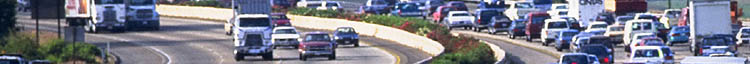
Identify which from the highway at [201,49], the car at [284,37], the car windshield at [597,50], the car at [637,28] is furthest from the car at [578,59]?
the car at [284,37]

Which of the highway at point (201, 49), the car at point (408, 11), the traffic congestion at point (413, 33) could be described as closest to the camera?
the traffic congestion at point (413, 33)

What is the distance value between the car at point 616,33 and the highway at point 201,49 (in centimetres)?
650

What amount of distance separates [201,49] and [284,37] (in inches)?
131

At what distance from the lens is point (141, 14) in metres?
78.5

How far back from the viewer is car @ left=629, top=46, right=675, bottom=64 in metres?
50.8

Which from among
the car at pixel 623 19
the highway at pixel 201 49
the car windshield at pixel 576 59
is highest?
the car at pixel 623 19

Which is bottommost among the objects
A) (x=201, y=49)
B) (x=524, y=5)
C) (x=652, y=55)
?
(x=201, y=49)

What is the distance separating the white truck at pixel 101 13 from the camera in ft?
232

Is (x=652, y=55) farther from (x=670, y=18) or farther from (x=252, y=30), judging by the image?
(x=670, y=18)

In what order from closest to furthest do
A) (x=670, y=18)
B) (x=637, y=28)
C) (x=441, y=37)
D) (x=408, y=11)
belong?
(x=637, y=28), (x=441, y=37), (x=670, y=18), (x=408, y=11)

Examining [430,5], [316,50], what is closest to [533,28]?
[316,50]

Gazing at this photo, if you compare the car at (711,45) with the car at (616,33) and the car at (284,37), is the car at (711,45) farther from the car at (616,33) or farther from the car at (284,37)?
the car at (284,37)

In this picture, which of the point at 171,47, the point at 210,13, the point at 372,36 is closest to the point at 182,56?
the point at 171,47

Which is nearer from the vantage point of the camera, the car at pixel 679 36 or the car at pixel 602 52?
the car at pixel 602 52
